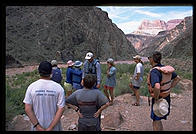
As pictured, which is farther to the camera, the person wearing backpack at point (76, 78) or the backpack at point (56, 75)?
the backpack at point (56, 75)

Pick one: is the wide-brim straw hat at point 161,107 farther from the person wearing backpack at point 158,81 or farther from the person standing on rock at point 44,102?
the person standing on rock at point 44,102

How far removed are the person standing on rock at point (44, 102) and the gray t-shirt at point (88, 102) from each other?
0.33 metres

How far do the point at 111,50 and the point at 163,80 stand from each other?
33840 millimetres

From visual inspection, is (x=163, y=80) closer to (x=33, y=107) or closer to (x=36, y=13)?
(x=33, y=107)

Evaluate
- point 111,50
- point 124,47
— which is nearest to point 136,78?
point 111,50

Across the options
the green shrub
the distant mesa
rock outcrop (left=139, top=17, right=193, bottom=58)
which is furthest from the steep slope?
the distant mesa

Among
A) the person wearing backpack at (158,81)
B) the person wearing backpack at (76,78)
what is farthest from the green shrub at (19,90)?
the person wearing backpack at (158,81)

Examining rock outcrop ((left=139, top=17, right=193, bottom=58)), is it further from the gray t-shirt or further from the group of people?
the gray t-shirt

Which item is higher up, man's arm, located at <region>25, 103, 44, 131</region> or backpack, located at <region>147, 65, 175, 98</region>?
backpack, located at <region>147, 65, 175, 98</region>

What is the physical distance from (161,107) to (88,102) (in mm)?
1136

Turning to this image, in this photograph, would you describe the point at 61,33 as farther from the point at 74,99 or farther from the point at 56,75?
the point at 74,99

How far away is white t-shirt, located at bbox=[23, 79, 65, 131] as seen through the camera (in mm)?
2488

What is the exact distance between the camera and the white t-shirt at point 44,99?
2.49 m

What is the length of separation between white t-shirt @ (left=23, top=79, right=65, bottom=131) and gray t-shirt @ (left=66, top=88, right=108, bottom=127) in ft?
1.09
